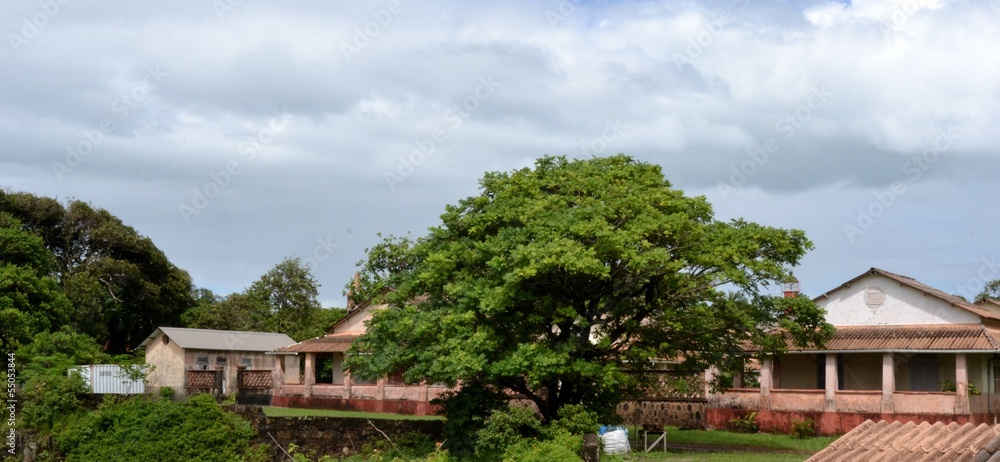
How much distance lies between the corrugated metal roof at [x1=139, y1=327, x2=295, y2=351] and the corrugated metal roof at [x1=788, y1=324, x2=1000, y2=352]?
25.5 m

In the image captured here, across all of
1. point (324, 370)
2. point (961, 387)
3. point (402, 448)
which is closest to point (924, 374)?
point (961, 387)

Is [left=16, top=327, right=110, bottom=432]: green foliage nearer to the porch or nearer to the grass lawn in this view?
the grass lawn

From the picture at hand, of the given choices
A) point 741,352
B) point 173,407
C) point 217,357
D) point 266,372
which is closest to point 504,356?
point 741,352

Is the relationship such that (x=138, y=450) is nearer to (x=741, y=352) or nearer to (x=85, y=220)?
(x=741, y=352)

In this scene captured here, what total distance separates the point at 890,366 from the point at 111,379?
76.1 ft

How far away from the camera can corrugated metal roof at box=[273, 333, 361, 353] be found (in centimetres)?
4192

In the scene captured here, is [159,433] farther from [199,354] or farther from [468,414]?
[199,354]

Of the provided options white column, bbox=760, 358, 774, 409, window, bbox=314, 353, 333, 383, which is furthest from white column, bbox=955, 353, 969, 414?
window, bbox=314, 353, 333, 383

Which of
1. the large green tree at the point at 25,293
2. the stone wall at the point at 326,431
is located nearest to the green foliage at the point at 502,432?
the stone wall at the point at 326,431

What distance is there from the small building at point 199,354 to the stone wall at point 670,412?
59.3 ft

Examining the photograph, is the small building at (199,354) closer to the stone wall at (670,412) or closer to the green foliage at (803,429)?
the stone wall at (670,412)

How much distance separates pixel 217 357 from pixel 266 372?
5.57m

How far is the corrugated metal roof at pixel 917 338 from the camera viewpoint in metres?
28.6

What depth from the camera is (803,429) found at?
29969 millimetres
